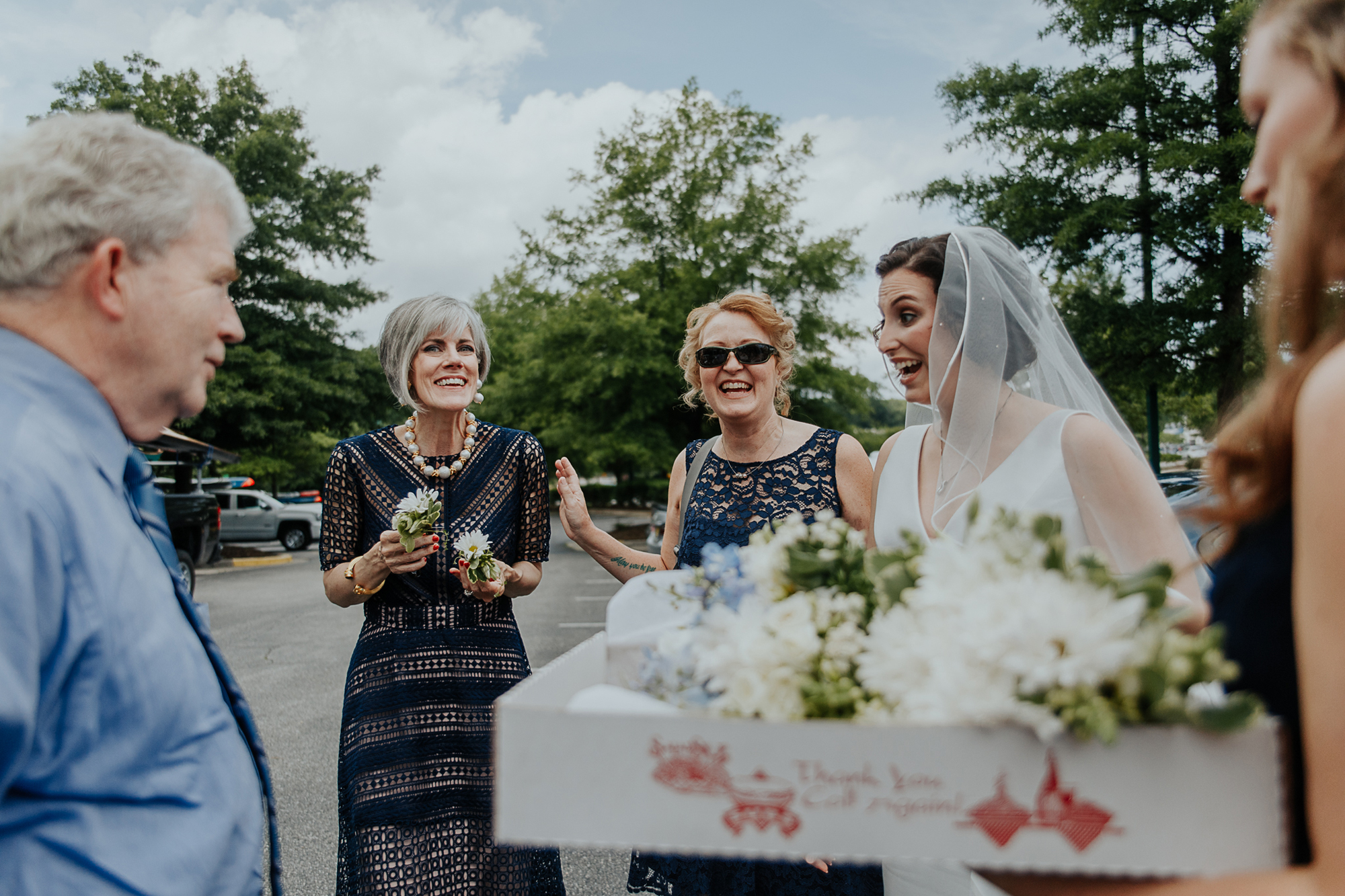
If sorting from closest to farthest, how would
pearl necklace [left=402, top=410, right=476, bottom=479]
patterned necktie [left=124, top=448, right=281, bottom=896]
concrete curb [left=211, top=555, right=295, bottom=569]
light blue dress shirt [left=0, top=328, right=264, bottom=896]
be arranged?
light blue dress shirt [left=0, top=328, right=264, bottom=896] < patterned necktie [left=124, top=448, right=281, bottom=896] < pearl necklace [left=402, top=410, right=476, bottom=479] < concrete curb [left=211, top=555, right=295, bottom=569]

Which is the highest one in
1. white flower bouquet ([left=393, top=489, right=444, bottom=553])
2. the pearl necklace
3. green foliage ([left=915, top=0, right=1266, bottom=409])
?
green foliage ([left=915, top=0, right=1266, bottom=409])

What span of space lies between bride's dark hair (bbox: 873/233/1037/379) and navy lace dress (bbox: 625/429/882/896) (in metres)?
0.60

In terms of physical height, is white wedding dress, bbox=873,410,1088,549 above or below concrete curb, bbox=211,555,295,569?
above

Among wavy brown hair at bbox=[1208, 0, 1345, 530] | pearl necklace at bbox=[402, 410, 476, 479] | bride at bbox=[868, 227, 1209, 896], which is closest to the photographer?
wavy brown hair at bbox=[1208, 0, 1345, 530]

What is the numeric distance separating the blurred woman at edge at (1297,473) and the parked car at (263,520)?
23.6 m

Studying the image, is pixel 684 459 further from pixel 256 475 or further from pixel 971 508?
pixel 256 475

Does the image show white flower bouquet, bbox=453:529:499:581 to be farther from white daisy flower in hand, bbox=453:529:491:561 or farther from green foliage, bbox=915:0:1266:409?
green foliage, bbox=915:0:1266:409

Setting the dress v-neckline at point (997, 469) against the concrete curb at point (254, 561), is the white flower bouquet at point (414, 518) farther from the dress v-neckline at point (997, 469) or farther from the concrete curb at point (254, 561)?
the concrete curb at point (254, 561)

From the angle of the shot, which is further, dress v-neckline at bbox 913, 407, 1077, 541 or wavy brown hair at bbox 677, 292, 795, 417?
wavy brown hair at bbox 677, 292, 795, 417

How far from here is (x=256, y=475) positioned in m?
24.3

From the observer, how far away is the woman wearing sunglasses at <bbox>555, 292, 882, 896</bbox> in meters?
2.62

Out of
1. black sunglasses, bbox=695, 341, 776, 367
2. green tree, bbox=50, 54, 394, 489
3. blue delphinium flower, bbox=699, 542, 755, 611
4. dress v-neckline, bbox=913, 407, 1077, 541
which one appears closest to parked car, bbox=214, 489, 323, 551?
green tree, bbox=50, 54, 394, 489

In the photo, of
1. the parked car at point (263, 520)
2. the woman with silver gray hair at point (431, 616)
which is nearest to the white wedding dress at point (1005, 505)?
the woman with silver gray hair at point (431, 616)

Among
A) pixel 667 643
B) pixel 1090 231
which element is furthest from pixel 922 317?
pixel 1090 231
